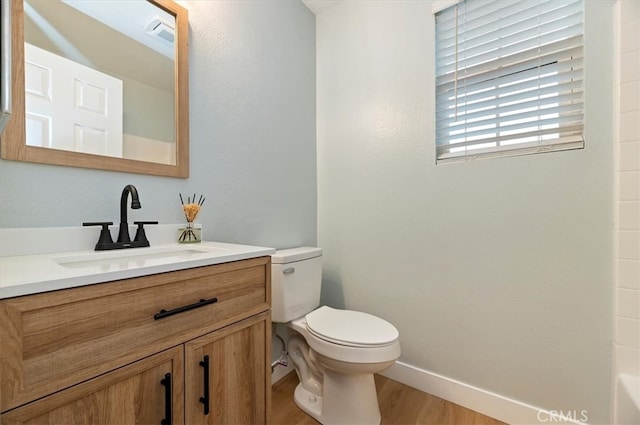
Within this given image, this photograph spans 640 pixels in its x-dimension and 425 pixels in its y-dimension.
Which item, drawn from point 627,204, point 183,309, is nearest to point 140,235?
point 183,309

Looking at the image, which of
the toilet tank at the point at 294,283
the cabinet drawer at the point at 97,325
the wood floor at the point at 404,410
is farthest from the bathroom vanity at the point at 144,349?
the wood floor at the point at 404,410

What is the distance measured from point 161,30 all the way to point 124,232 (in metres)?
0.89

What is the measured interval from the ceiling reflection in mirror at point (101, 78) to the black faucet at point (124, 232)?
21cm

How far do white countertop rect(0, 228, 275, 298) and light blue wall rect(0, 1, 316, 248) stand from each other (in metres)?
0.16

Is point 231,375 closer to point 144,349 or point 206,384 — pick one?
point 206,384

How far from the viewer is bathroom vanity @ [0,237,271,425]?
528 mm

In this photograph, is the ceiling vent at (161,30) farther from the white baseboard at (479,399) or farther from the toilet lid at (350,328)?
the white baseboard at (479,399)

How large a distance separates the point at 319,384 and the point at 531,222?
136 centimetres

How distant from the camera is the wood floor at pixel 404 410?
1.38m

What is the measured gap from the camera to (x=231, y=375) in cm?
91

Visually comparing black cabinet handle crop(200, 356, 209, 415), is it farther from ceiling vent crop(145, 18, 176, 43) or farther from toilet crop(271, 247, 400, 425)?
ceiling vent crop(145, 18, 176, 43)

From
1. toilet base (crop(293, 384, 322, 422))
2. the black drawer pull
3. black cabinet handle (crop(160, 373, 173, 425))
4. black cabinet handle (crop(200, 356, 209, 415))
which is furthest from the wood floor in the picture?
the black drawer pull

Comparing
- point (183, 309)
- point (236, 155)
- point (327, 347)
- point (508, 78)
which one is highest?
point (508, 78)

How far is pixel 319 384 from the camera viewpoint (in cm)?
151
